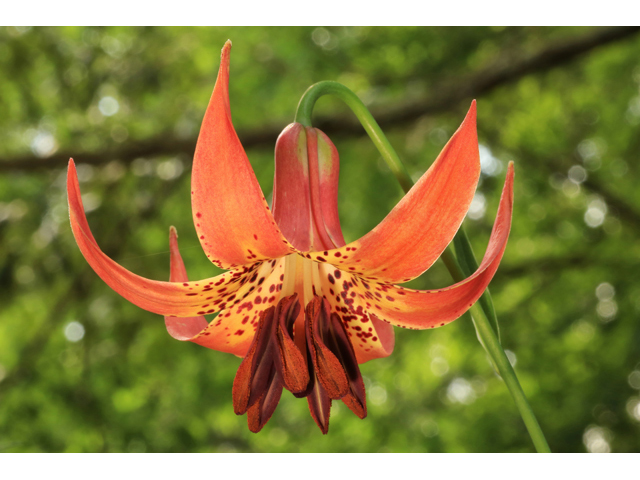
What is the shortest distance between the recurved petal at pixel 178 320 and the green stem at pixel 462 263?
0.63 ft

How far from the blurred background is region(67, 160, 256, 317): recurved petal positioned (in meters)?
1.46

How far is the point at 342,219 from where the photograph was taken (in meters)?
2.53

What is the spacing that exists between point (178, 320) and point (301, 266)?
0.47 feet

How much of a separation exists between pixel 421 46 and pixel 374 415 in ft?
4.68

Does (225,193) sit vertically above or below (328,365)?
above

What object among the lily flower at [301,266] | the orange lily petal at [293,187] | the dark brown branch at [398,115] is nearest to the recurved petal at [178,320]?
the lily flower at [301,266]

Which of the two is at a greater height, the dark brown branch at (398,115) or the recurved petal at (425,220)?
the dark brown branch at (398,115)

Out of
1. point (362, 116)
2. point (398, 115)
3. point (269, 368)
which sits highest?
point (398, 115)

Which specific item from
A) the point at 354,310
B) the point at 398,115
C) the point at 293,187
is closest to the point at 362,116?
the point at 293,187

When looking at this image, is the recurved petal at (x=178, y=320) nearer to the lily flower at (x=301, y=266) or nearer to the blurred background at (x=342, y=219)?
the lily flower at (x=301, y=266)

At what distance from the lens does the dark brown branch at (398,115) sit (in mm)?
1922

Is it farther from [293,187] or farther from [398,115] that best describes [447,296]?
[398,115]

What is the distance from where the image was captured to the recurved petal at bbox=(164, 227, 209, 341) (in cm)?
60

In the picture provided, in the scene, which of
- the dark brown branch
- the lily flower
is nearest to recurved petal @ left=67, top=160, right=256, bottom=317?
the lily flower
